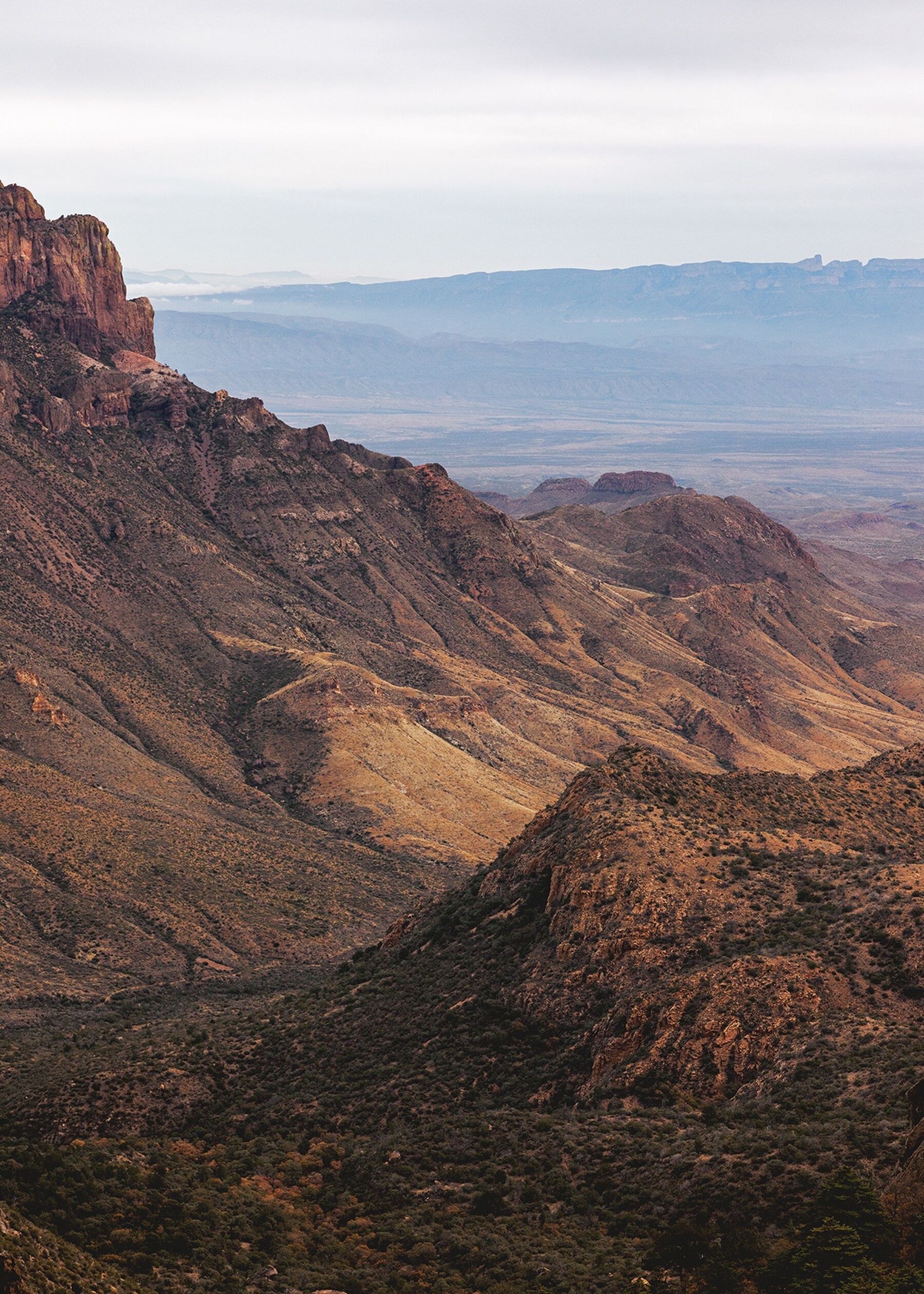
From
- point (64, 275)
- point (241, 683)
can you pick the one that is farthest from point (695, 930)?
point (64, 275)

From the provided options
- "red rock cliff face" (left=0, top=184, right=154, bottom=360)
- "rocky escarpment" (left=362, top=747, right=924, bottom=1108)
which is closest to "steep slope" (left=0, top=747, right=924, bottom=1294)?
"rocky escarpment" (left=362, top=747, right=924, bottom=1108)

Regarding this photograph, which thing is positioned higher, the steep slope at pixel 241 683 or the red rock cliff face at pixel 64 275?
the red rock cliff face at pixel 64 275

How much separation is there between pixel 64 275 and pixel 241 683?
62.5 m

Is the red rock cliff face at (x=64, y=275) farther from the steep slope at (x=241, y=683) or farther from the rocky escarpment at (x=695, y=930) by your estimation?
the rocky escarpment at (x=695, y=930)

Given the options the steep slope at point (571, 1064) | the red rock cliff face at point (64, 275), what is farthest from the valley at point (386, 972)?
the red rock cliff face at point (64, 275)

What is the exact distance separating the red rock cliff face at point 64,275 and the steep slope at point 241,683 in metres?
0.37

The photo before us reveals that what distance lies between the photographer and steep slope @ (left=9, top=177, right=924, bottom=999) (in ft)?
307

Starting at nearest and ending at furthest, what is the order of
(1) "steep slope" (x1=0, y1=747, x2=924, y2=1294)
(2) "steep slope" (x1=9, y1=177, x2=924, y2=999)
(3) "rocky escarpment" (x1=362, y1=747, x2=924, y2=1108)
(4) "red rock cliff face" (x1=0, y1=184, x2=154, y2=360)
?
(1) "steep slope" (x1=0, y1=747, x2=924, y2=1294), (3) "rocky escarpment" (x1=362, y1=747, x2=924, y2=1108), (2) "steep slope" (x1=9, y1=177, x2=924, y2=999), (4) "red rock cliff face" (x1=0, y1=184, x2=154, y2=360)

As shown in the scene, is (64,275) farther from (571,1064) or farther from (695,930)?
(571,1064)

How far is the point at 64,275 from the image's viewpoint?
167750 millimetres

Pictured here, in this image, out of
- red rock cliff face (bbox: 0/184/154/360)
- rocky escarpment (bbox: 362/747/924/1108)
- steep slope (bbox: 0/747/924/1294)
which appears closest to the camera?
steep slope (bbox: 0/747/924/1294)

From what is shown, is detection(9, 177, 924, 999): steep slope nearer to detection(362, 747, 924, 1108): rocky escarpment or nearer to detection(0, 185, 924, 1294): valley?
detection(0, 185, 924, 1294): valley

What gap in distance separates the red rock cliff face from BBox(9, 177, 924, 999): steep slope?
37 cm

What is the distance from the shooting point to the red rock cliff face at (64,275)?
165250 millimetres
